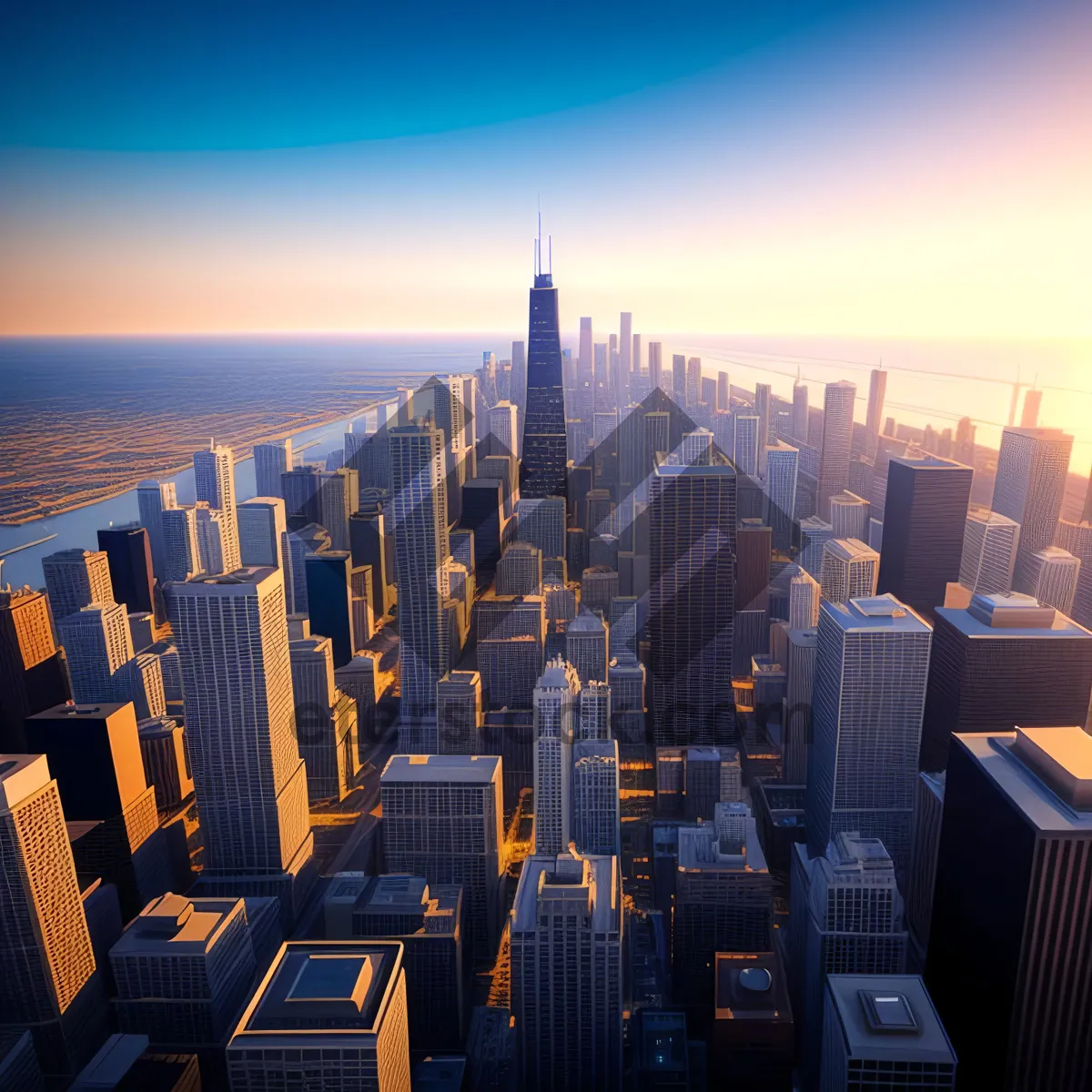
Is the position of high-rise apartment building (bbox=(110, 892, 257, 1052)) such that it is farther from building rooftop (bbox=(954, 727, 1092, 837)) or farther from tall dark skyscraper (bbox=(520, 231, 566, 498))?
tall dark skyscraper (bbox=(520, 231, 566, 498))

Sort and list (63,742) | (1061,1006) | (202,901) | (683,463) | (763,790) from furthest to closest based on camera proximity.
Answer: (683,463)
(763,790)
(63,742)
(202,901)
(1061,1006)

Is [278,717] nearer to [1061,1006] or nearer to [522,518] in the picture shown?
[1061,1006]

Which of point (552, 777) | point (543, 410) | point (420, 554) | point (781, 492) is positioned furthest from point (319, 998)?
point (543, 410)

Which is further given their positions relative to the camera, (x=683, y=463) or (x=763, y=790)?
(x=683, y=463)

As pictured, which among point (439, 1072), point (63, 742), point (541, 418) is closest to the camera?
point (439, 1072)

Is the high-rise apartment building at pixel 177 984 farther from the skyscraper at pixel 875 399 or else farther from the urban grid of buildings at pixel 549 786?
the skyscraper at pixel 875 399

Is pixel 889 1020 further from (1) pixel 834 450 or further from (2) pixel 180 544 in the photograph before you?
(1) pixel 834 450

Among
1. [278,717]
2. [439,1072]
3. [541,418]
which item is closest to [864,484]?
[541,418]
